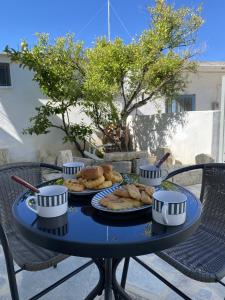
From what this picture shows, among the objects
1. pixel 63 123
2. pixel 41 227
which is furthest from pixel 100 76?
pixel 41 227

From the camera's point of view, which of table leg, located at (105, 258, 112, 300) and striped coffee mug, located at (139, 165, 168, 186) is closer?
table leg, located at (105, 258, 112, 300)

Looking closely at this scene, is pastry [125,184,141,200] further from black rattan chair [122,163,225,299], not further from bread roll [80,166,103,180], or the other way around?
black rattan chair [122,163,225,299]

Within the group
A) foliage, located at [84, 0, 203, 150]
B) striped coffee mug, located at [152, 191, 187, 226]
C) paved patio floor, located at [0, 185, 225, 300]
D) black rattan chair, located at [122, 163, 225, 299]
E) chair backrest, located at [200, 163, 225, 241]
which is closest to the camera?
striped coffee mug, located at [152, 191, 187, 226]

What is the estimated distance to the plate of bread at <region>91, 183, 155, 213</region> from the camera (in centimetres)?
119

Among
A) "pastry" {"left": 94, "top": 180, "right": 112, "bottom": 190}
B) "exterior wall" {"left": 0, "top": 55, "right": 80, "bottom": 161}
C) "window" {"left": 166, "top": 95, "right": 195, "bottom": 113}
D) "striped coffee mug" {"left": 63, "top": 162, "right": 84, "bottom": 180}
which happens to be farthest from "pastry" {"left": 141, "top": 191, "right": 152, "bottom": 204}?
"window" {"left": 166, "top": 95, "right": 195, "bottom": 113}

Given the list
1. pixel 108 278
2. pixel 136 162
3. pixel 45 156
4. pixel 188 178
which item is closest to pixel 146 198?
pixel 108 278

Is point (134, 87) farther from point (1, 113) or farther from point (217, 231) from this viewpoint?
point (217, 231)

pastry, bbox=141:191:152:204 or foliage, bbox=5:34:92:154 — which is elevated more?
foliage, bbox=5:34:92:154

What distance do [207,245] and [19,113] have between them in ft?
18.1

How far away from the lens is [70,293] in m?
1.90

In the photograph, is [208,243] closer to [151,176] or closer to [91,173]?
[151,176]

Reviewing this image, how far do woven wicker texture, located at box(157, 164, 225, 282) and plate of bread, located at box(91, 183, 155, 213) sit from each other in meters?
0.49

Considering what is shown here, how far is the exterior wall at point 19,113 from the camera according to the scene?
234 inches

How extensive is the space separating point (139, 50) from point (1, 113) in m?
3.43
